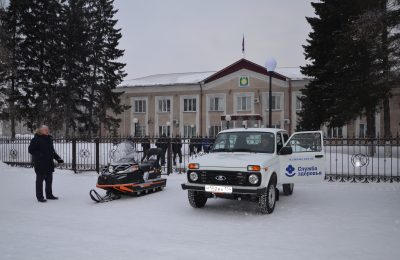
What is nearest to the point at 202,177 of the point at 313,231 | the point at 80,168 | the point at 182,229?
the point at 182,229

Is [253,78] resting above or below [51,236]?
above

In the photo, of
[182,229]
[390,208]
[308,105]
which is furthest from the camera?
[308,105]

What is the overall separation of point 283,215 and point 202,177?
6.69 feet

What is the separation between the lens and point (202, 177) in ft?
26.6

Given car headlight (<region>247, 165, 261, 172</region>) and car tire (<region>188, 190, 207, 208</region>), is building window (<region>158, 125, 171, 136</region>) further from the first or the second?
car headlight (<region>247, 165, 261, 172</region>)

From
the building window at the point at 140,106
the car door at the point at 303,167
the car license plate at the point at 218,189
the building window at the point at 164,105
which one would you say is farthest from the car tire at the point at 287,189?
the building window at the point at 140,106

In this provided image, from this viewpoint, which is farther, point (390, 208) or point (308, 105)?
point (308, 105)

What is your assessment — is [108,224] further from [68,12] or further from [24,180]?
[68,12]

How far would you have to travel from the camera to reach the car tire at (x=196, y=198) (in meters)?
8.62

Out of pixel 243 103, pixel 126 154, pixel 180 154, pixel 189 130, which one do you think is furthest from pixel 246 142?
pixel 189 130

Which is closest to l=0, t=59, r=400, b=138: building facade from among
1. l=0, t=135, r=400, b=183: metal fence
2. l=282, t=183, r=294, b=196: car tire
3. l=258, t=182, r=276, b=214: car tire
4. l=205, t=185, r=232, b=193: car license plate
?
l=0, t=135, r=400, b=183: metal fence

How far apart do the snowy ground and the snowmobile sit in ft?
1.11

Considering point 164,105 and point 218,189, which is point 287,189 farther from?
point 164,105

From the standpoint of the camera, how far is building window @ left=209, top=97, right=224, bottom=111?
4338 cm
